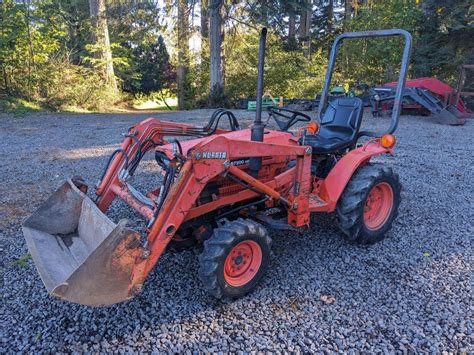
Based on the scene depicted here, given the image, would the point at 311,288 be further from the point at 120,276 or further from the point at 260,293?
the point at 120,276

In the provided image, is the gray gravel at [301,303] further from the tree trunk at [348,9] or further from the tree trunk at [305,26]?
the tree trunk at [348,9]

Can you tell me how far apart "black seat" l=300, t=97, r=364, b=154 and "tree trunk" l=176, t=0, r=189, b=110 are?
1173cm

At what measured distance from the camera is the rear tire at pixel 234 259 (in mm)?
2500

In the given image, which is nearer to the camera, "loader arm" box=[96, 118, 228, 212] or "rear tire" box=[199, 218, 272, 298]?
"rear tire" box=[199, 218, 272, 298]

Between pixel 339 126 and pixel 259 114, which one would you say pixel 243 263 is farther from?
pixel 339 126

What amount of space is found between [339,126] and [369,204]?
83 cm

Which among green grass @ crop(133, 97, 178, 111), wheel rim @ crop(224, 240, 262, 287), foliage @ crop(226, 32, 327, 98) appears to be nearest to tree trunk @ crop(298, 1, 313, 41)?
foliage @ crop(226, 32, 327, 98)

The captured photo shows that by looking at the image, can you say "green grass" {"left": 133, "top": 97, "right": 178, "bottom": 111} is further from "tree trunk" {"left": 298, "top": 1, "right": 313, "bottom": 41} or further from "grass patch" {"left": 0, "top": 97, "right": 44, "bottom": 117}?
"tree trunk" {"left": 298, "top": 1, "right": 313, "bottom": 41}

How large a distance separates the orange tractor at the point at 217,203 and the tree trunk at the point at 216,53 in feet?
36.5

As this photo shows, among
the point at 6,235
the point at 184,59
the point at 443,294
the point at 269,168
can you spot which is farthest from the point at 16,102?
the point at 443,294

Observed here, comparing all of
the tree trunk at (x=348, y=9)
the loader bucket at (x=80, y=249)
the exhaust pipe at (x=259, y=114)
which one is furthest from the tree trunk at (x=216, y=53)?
the loader bucket at (x=80, y=249)

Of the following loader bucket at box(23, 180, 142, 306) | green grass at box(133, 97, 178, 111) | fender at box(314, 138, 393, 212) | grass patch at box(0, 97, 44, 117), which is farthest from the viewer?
green grass at box(133, 97, 178, 111)

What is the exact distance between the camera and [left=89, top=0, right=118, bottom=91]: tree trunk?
51.4ft

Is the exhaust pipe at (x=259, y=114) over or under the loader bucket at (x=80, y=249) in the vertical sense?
over
